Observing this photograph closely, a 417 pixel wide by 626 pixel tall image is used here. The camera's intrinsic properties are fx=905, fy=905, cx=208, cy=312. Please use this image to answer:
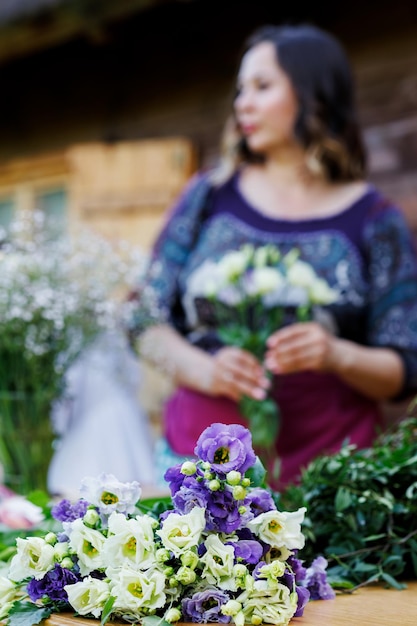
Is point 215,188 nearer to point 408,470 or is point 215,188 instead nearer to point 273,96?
point 273,96

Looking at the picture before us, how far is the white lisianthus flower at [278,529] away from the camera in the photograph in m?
0.85

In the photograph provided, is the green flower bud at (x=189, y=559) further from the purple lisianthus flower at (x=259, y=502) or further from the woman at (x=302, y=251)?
the woman at (x=302, y=251)

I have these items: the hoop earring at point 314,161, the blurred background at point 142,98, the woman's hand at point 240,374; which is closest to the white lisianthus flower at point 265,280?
the woman's hand at point 240,374

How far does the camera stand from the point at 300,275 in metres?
1.82

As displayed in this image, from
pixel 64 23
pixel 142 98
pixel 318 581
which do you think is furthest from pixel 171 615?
pixel 142 98

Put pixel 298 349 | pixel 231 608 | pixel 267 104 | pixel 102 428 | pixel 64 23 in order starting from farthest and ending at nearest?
pixel 64 23 → pixel 102 428 → pixel 267 104 → pixel 298 349 → pixel 231 608

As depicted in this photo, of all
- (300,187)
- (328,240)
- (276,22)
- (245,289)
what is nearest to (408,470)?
(245,289)

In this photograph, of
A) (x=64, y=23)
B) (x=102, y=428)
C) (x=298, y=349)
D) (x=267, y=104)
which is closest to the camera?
(x=298, y=349)

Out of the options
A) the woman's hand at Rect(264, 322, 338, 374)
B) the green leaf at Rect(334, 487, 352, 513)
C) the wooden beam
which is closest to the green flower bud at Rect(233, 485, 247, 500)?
the green leaf at Rect(334, 487, 352, 513)

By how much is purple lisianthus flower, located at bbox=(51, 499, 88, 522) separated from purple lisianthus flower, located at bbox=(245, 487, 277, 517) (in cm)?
17

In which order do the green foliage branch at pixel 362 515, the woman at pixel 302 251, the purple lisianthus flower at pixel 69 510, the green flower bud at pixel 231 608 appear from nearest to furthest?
the green flower bud at pixel 231 608 < the purple lisianthus flower at pixel 69 510 < the green foliage branch at pixel 362 515 < the woman at pixel 302 251

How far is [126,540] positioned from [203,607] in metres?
0.09

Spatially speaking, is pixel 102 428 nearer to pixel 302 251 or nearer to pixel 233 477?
pixel 302 251

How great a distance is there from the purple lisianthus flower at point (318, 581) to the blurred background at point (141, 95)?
209 cm
